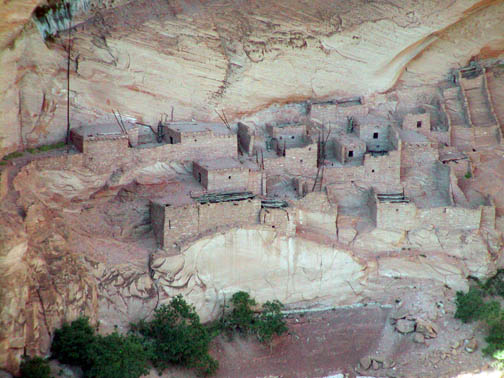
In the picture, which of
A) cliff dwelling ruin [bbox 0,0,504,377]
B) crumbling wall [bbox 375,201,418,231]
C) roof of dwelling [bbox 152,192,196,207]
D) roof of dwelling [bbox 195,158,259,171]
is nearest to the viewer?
cliff dwelling ruin [bbox 0,0,504,377]

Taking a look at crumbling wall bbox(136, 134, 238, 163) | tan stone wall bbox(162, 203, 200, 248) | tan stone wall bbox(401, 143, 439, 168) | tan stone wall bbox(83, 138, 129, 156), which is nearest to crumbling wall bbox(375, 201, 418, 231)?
tan stone wall bbox(401, 143, 439, 168)

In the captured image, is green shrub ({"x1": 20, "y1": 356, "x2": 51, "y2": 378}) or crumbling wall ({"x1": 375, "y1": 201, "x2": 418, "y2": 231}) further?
crumbling wall ({"x1": 375, "y1": 201, "x2": 418, "y2": 231})

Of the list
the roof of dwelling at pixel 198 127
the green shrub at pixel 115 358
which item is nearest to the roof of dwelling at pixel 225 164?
the roof of dwelling at pixel 198 127

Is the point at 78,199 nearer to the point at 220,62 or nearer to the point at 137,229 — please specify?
the point at 137,229

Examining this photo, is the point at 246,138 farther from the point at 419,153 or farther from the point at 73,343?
the point at 73,343

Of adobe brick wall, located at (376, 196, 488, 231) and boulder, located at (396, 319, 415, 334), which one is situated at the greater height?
adobe brick wall, located at (376, 196, 488, 231)

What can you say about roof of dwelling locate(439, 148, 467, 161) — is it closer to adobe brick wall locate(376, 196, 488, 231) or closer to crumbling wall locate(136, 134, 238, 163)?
adobe brick wall locate(376, 196, 488, 231)

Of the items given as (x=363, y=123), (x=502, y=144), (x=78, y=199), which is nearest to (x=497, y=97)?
(x=502, y=144)
